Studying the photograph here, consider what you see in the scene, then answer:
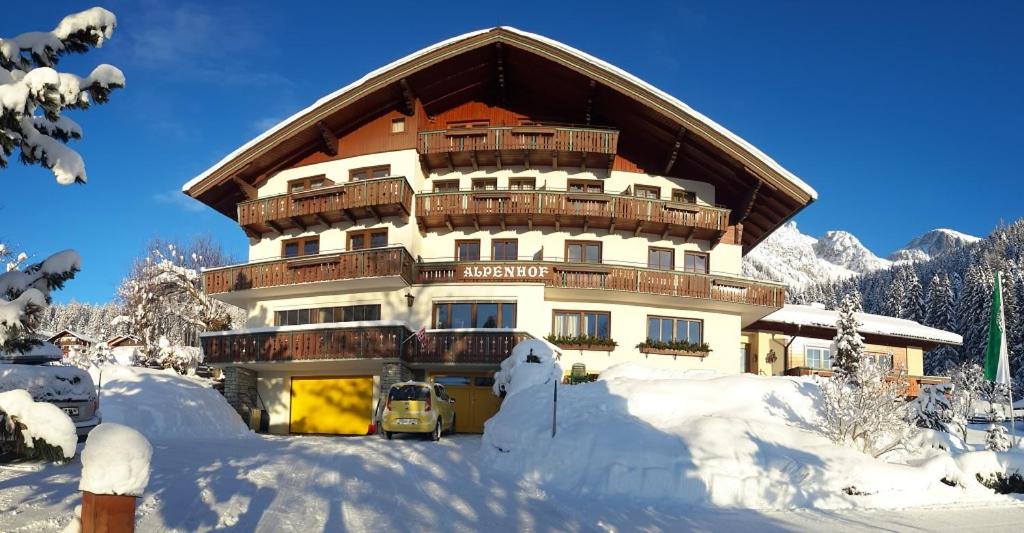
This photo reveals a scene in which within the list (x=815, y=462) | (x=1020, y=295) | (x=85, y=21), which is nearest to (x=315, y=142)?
(x=815, y=462)

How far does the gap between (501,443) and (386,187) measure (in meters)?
14.6

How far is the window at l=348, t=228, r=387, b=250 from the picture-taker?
99.0ft

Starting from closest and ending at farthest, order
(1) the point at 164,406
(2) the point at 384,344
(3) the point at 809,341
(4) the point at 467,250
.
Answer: (1) the point at 164,406 < (2) the point at 384,344 < (4) the point at 467,250 < (3) the point at 809,341

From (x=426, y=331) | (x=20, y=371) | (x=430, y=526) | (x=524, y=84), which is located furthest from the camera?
(x=524, y=84)

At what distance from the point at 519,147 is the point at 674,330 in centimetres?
945

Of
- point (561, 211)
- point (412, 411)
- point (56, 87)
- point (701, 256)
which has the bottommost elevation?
point (412, 411)

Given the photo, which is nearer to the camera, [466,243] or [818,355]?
[466,243]

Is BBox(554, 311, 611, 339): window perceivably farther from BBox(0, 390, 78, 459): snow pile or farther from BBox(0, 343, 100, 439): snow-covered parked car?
BBox(0, 390, 78, 459): snow pile

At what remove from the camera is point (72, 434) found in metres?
4.97

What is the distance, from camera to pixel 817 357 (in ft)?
116

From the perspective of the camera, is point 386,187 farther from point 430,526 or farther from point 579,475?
point 430,526

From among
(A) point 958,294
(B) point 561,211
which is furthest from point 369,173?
(A) point 958,294

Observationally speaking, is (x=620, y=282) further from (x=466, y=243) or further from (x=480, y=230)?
(x=466, y=243)

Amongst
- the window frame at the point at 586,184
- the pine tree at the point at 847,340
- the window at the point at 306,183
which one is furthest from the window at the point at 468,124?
the pine tree at the point at 847,340
